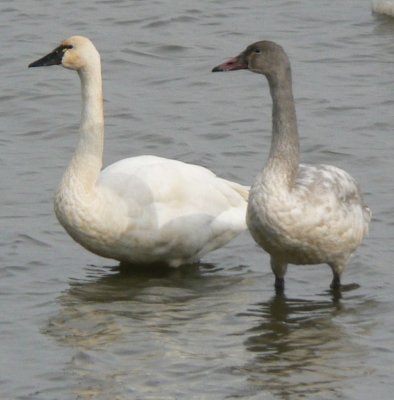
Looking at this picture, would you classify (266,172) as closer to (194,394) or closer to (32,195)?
(194,394)

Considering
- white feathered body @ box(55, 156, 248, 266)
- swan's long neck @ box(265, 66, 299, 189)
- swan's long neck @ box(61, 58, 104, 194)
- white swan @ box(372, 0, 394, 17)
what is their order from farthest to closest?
white swan @ box(372, 0, 394, 17)
swan's long neck @ box(61, 58, 104, 194)
white feathered body @ box(55, 156, 248, 266)
swan's long neck @ box(265, 66, 299, 189)

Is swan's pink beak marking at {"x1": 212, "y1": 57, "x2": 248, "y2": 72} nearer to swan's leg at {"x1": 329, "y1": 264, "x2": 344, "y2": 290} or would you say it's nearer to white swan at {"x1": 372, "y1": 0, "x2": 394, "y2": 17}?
swan's leg at {"x1": 329, "y1": 264, "x2": 344, "y2": 290}

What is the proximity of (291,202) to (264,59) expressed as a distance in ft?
3.23

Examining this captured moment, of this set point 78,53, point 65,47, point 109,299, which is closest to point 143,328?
point 109,299

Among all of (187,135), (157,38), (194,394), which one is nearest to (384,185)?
(187,135)

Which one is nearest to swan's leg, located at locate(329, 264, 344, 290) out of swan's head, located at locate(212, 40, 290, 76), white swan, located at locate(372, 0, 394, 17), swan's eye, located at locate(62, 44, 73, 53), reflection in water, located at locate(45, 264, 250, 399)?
reflection in water, located at locate(45, 264, 250, 399)

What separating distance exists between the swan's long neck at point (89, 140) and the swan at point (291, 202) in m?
1.23

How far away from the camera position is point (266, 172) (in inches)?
344

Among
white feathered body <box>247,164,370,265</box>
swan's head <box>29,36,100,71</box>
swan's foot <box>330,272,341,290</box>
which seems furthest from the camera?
swan's head <box>29,36,100,71</box>

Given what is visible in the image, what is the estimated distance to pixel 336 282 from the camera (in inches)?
365

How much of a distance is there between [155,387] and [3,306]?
5.60 feet

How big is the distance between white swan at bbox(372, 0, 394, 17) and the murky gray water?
126 millimetres

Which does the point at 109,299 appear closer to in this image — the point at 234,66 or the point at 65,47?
the point at 234,66

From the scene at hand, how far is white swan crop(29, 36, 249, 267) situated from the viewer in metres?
9.56
